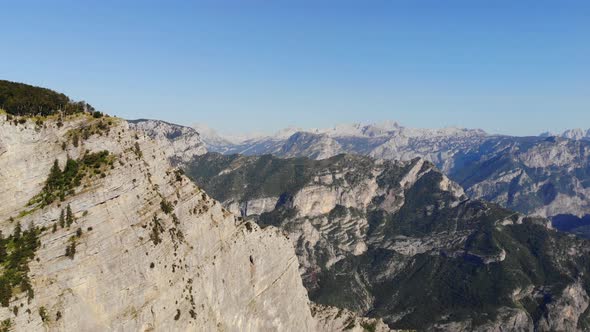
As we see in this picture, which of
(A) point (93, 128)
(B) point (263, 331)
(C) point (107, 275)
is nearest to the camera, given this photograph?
(C) point (107, 275)

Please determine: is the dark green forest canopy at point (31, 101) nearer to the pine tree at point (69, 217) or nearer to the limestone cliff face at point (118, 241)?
the limestone cliff face at point (118, 241)

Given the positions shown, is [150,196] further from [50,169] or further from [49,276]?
[49,276]

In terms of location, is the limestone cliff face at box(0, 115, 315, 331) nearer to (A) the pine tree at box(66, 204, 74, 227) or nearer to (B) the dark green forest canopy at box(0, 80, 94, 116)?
(A) the pine tree at box(66, 204, 74, 227)

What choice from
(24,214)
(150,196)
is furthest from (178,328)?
(24,214)

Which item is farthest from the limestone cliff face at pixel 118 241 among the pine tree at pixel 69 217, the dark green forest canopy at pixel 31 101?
the dark green forest canopy at pixel 31 101

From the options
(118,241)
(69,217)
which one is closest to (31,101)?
(69,217)
